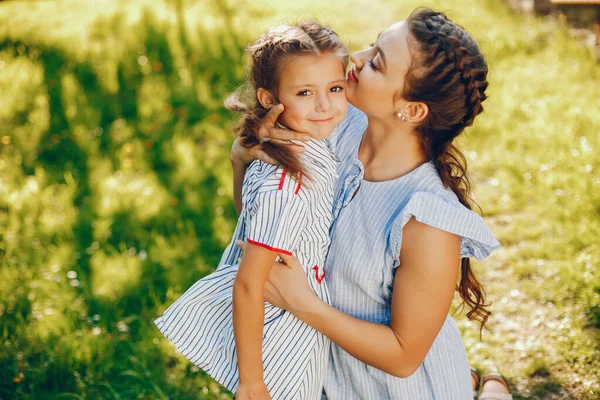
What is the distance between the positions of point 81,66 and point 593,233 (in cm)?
474

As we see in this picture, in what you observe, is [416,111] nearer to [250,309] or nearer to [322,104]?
[322,104]

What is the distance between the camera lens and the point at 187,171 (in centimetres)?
468

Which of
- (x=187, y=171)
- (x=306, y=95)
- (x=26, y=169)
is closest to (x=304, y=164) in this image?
(x=306, y=95)

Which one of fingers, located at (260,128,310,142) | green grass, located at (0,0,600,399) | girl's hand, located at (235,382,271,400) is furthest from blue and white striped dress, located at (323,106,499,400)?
green grass, located at (0,0,600,399)

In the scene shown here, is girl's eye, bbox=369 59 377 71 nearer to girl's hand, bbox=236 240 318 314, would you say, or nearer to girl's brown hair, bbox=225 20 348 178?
girl's brown hair, bbox=225 20 348 178

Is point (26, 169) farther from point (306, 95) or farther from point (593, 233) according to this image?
point (593, 233)

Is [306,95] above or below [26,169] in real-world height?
above

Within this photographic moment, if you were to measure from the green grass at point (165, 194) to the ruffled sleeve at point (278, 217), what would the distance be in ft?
2.45

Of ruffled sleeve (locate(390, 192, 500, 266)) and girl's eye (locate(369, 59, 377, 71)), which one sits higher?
girl's eye (locate(369, 59, 377, 71))

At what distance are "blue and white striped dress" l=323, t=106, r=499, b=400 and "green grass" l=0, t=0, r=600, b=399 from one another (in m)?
0.54

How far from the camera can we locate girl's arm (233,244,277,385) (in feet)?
5.76

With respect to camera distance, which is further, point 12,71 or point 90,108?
point 12,71

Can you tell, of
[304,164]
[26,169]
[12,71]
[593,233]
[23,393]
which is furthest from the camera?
[12,71]

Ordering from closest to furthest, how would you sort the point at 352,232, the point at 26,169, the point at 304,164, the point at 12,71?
1. the point at 304,164
2. the point at 352,232
3. the point at 26,169
4. the point at 12,71
